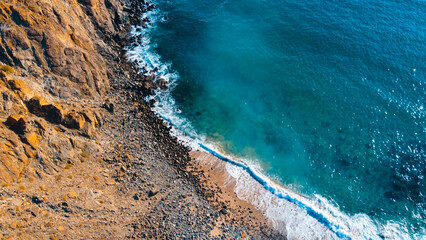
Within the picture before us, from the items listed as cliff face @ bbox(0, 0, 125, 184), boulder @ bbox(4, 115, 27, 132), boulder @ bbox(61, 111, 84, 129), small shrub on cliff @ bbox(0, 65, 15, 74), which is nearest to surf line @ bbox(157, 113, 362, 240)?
boulder @ bbox(61, 111, 84, 129)

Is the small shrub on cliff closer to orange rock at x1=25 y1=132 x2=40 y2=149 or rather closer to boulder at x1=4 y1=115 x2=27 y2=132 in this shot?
boulder at x1=4 y1=115 x2=27 y2=132

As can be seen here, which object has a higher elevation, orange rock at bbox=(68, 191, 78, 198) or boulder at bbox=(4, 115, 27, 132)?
boulder at bbox=(4, 115, 27, 132)

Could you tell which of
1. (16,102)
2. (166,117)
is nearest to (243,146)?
(166,117)

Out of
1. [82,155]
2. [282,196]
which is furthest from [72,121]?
[282,196]

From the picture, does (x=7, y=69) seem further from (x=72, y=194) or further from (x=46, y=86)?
(x=72, y=194)

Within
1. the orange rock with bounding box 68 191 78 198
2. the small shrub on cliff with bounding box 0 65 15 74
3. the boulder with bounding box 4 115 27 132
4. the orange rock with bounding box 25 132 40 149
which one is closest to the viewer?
the boulder with bounding box 4 115 27 132

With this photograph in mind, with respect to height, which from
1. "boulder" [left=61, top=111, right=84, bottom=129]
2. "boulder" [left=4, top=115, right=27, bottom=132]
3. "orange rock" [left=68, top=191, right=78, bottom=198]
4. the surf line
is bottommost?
the surf line

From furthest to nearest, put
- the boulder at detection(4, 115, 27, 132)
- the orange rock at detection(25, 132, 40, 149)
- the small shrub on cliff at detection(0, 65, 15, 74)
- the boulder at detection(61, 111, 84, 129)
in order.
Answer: the boulder at detection(61, 111, 84, 129)
the small shrub on cliff at detection(0, 65, 15, 74)
the orange rock at detection(25, 132, 40, 149)
the boulder at detection(4, 115, 27, 132)
